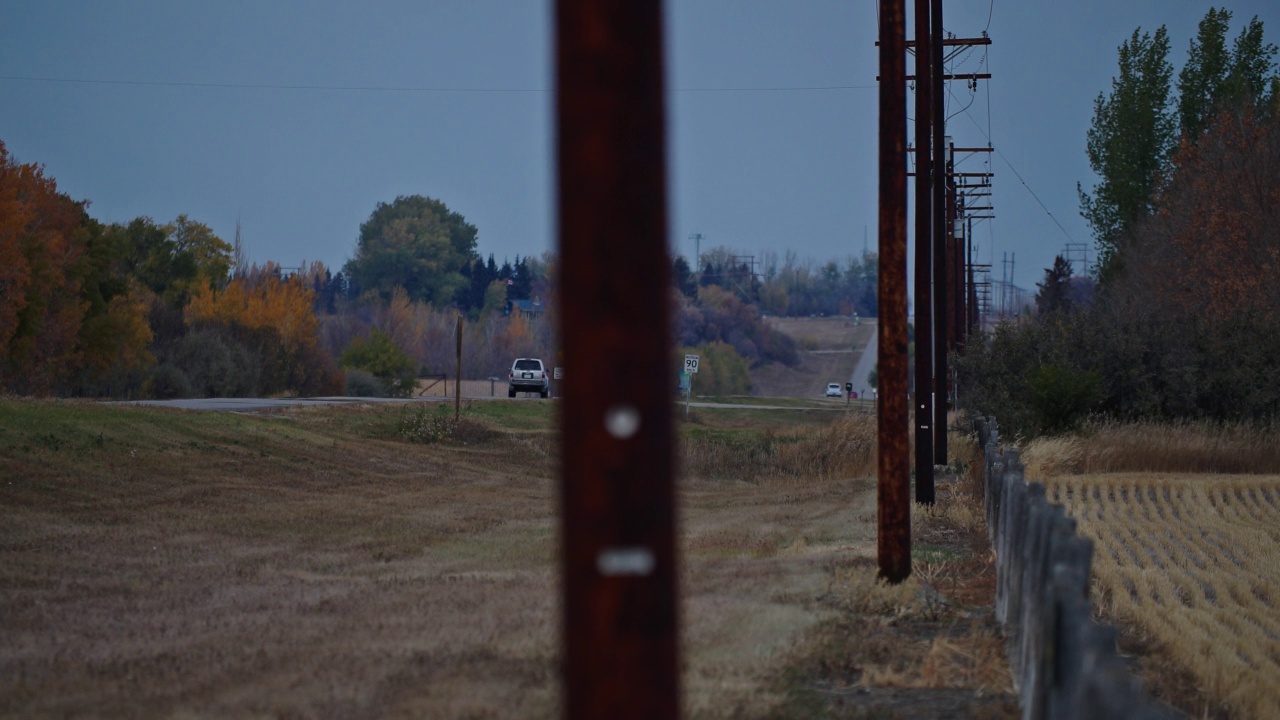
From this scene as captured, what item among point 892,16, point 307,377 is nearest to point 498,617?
point 892,16

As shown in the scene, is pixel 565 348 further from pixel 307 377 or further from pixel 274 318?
pixel 274 318

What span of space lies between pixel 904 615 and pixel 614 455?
7.42 m

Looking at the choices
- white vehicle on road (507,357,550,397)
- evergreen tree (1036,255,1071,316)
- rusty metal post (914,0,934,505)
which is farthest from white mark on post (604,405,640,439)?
evergreen tree (1036,255,1071,316)

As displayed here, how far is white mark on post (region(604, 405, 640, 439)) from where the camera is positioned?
280 cm

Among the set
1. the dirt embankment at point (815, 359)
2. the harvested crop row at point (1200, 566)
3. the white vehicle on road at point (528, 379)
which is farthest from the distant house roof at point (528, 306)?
the harvested crop row at point (1200, 566)

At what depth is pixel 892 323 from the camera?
11.5 meters

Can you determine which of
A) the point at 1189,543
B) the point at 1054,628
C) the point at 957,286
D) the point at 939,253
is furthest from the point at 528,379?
the point at 1054,628

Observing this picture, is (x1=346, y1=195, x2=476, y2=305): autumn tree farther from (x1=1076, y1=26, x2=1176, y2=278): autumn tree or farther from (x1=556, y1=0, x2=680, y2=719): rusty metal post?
(x1=556, y1=0, x2=680, y2=719): rusty metal post

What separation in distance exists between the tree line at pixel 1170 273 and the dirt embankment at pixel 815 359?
6301 centimetres

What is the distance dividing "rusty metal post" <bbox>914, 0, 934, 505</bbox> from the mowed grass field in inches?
49.3

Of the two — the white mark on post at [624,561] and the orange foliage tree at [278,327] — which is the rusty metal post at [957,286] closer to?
the orange foliage tree at [278,327]

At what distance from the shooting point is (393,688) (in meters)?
7.03

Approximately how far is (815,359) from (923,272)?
5774 inches

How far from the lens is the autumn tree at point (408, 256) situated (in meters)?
152
